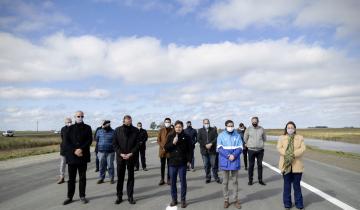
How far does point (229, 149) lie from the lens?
8555mm

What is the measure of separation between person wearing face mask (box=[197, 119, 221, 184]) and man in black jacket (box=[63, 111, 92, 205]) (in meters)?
4.02

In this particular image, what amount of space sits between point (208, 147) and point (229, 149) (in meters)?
3.26

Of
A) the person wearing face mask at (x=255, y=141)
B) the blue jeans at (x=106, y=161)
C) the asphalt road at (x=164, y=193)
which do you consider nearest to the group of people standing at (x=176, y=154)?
the asphalt road at (x=164, y=193)

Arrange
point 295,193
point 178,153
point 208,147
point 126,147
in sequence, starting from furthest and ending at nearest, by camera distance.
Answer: point 208,147
point 126,147
point 178,153
point 295,193

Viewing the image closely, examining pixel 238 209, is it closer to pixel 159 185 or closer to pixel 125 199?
pixel 125 199

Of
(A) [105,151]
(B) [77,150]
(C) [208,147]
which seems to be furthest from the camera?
(A) [105,151]

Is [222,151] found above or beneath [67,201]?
above

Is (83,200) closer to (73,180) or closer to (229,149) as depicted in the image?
(73,180)

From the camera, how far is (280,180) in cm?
1238

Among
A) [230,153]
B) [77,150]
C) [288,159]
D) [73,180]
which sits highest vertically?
[77,150]

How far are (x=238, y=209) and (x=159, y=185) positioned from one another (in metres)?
4.02

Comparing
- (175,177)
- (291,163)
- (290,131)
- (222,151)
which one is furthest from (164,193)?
(290,131)

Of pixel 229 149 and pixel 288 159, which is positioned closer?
pixel 288 159

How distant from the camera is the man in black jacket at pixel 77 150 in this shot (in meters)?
8.90
